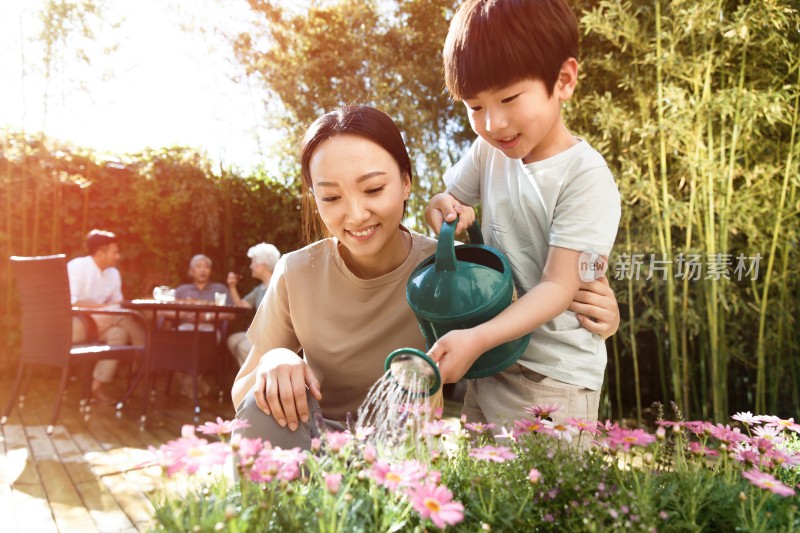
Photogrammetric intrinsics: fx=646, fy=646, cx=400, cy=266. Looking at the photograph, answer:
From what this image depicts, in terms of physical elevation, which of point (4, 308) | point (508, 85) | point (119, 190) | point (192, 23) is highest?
point (192, 23)

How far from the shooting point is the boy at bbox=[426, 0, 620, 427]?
1188 mm

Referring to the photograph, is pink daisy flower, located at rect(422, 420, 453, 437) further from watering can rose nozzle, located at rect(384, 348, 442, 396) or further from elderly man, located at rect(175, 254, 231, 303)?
elderly man, located at rect(175, 254, 231, 303)

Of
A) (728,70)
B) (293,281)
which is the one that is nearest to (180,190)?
(728,70)

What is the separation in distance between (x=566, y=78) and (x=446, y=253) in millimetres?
483

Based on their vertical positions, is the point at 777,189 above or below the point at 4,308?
above

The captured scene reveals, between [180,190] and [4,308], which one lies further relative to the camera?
[180,190]

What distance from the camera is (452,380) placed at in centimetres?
100

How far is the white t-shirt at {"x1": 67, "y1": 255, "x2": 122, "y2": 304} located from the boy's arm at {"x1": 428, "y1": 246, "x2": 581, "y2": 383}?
5148 mm

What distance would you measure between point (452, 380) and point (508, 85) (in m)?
0.55

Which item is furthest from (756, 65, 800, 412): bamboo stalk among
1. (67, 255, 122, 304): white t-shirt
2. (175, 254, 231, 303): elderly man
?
(67, 255, 122, 304): white t-shirt

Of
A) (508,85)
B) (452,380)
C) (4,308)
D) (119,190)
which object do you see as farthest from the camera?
(119,190)

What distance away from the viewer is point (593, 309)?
1.31m

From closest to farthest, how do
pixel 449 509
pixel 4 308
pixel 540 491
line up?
pixel 449 509 < pixel 540 491 < pixel 4 308

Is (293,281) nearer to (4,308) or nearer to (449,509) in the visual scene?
(449,509)
